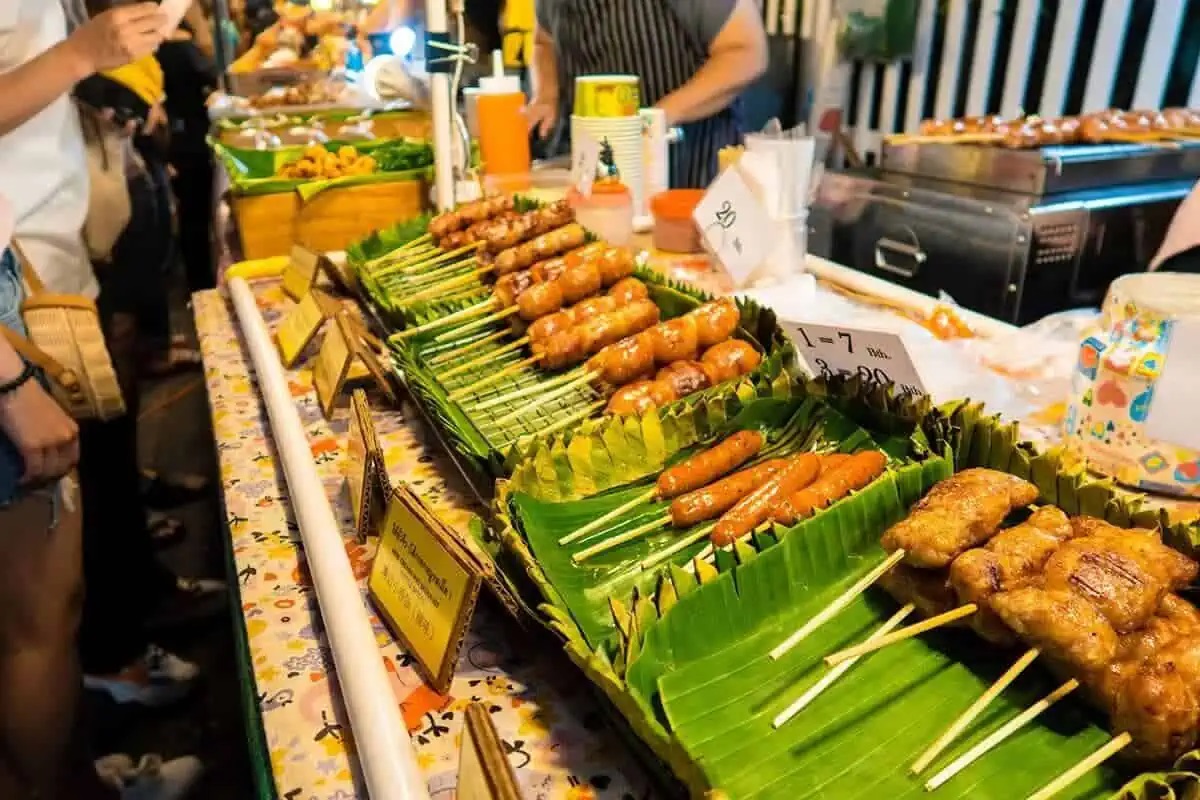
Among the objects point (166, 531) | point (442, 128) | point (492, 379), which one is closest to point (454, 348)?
point (492, 379)

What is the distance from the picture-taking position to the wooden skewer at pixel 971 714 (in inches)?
40.7

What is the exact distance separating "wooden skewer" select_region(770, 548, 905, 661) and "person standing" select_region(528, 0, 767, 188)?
3364mm

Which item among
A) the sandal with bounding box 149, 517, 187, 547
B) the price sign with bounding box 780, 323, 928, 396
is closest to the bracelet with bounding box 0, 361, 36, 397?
the price sign with bounding box 780, 323, 928, 396

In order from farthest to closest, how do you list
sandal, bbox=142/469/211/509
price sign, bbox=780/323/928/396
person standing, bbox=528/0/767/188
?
sandal, bbox=142/469/211/509
person standing, bbox=528/0/767/188
price sign, bbox=780/323/928/396

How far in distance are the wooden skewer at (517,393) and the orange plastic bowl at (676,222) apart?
1.15 meters

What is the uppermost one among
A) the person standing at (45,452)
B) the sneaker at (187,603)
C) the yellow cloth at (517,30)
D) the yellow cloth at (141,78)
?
the yellow cloth at (517,30)

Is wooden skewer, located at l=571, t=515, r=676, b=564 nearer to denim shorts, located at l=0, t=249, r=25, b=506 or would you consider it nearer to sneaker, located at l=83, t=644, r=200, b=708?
denim shorts, located at l=0, t=249, r=25, b=506

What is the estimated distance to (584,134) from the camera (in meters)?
3.24

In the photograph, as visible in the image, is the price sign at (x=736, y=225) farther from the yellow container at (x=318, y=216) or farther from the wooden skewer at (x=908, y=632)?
the wooden skewer at (x=908, y=632)

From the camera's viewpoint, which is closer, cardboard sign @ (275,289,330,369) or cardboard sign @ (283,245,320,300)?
cardboard sign @ (275,289,330,369)

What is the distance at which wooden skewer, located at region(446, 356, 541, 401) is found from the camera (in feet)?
6.66

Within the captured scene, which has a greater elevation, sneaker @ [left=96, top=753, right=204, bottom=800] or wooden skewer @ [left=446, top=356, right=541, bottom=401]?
wooden skewer @ [left=446, top=356, right=541, bottom=401]

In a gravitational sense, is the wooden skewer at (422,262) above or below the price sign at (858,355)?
below

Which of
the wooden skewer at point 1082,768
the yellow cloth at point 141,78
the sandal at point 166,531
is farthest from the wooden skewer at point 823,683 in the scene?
the sandal at point 166,531
